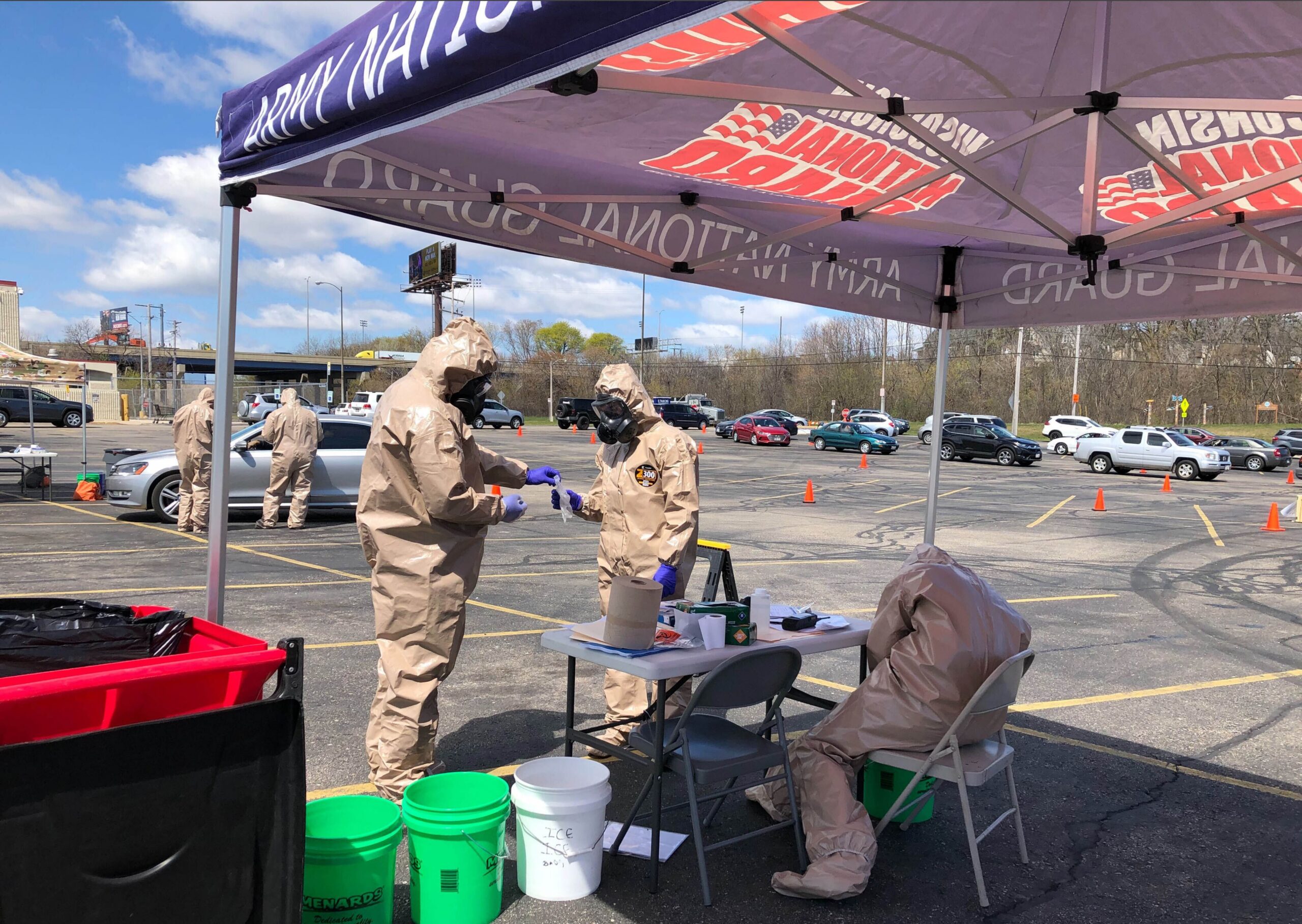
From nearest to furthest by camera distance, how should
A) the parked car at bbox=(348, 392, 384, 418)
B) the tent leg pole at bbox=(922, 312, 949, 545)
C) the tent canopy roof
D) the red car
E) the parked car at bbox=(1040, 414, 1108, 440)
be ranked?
the tent canopy roof → the tent leg pole at bbox=(922, 312, 949, 545) → the red car → the parked car at bbox=(1040, 414, 1108, 440) → the parked car at bbox=(348, 392, 384, 418)

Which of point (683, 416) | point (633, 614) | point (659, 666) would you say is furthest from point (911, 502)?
point (683, 416)

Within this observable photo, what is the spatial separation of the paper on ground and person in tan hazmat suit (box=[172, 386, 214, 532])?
985cm

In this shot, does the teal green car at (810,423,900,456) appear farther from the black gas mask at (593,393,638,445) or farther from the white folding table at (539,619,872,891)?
the white folding table at (539,619,872,891)

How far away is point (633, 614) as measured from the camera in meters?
3.75

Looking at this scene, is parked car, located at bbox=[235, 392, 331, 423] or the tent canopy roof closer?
the tent canopy roof

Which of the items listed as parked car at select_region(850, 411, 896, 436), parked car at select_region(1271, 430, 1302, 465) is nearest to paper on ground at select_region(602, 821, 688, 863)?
parked car at select_region(1271, 430, 1302, 465)

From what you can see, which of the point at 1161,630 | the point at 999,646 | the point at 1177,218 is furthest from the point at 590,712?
the point at 1161,630

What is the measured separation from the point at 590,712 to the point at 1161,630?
569 cm

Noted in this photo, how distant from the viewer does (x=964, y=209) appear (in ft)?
16.8

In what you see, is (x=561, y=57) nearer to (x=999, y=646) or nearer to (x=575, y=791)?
(x=575, y=791)

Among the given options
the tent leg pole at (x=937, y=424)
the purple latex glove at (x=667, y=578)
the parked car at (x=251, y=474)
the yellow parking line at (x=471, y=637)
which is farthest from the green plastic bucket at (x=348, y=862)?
the parked car at (x=251, y=474)

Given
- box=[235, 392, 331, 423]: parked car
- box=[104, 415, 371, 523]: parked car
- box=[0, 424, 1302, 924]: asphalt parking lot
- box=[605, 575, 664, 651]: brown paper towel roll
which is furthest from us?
box=[235, 392, 331, 423]: parked car

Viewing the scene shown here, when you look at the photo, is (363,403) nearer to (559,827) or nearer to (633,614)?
(633,614)

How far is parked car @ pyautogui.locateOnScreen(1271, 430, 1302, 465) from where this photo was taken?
36812 millimetres
